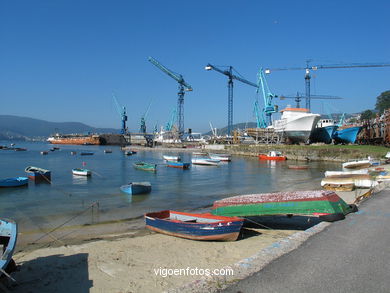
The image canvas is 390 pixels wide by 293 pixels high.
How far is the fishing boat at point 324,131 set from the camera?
254 feet

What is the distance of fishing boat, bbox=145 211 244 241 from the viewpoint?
36.9 feet

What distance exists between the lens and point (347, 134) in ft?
240

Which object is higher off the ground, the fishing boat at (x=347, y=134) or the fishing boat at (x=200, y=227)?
the fishing boat at (x=347, y=134)

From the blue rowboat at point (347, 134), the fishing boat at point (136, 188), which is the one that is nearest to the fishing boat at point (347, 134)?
the blue rowboat at point (347, 134)

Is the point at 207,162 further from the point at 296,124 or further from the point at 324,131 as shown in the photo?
the point at 324,131

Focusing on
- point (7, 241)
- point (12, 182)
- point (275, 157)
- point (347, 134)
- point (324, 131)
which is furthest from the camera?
point (324, 131)

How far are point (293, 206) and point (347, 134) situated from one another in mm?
69712

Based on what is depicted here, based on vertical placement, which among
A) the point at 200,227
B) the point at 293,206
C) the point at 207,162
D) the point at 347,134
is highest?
the point at 347,134

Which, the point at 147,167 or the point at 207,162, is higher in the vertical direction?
the point at 147,167

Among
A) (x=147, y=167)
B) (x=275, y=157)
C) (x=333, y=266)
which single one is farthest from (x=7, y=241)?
(x=275, y=157)

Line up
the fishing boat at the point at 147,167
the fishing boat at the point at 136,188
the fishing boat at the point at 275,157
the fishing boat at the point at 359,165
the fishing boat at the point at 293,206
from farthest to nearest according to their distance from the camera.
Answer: the fishing boat at the point at 275,157, the fishing boat at the point at 147,167, the fishing boat at the point at 359,165, the fishing boat at the point at 136,188, the fishing boat at the point at 293,206

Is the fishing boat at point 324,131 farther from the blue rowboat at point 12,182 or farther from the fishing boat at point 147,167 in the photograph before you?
the blue rowboat at point 12,182

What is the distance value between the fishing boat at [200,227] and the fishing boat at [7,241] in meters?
5.70

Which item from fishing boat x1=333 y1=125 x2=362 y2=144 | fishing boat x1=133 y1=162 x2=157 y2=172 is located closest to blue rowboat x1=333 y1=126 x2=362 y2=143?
fishing boat x1=333 y1=125 x2=362 y2=144
